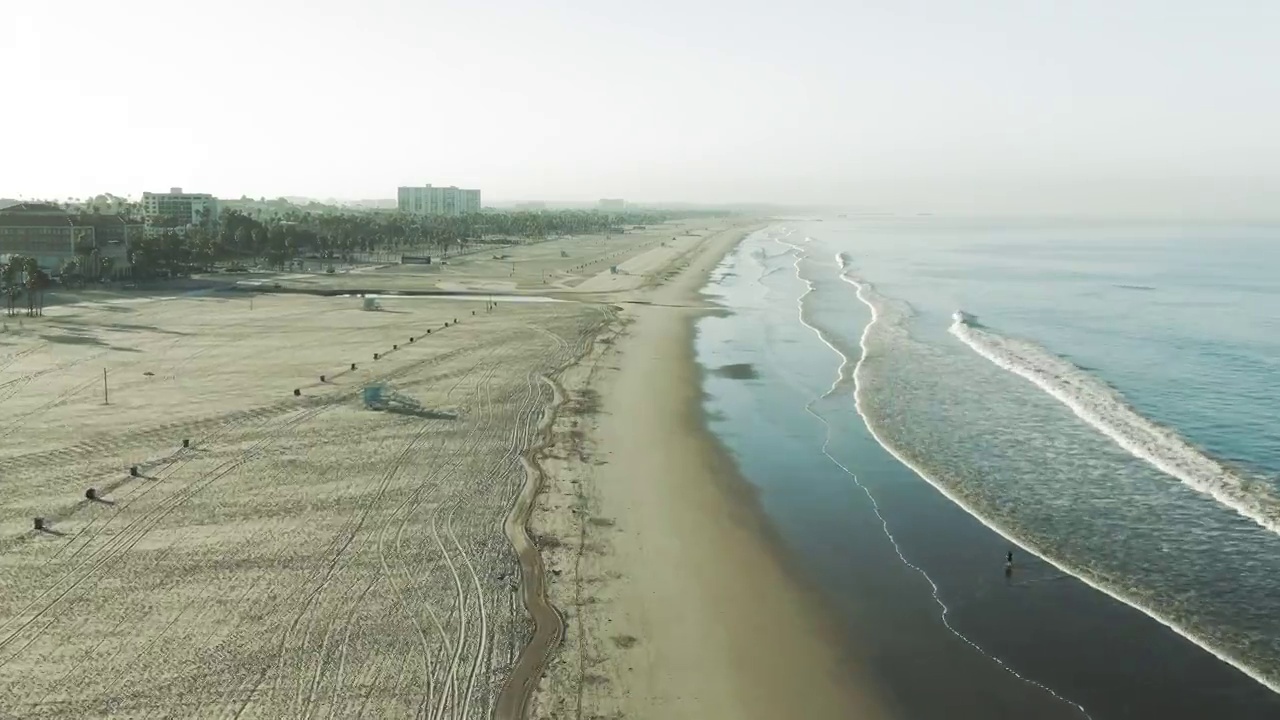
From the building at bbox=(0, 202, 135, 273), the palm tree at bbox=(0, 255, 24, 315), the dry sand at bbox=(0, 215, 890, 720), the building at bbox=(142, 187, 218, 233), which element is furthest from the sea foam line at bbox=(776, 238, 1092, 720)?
the building at bbox=(142, 187, 218, 233)

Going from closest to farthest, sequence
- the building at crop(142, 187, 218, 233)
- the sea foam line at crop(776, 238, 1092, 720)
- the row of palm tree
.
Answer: the sea foam line at crop(776, 238, 1092, 720) < the row of palm tree < the building at crop(142, 187, 218, 233)

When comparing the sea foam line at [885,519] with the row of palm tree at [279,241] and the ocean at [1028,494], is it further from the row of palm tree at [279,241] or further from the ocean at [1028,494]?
the row of palm tree at [279,241]

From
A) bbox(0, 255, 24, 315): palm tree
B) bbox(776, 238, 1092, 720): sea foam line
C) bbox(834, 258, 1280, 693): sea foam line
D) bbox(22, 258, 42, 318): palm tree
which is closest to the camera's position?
bbox(776, 238, 1092, 720): sea foam line

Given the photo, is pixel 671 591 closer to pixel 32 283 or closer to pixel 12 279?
pixel 32 283

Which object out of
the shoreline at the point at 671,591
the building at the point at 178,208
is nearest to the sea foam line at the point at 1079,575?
the shoreline at the point at 671,591

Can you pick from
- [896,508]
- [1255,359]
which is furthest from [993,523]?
[1255,359]

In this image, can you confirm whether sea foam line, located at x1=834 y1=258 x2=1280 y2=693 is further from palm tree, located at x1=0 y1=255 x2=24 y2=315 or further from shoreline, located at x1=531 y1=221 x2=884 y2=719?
palm tree, located at x1=0 y1=255 x2=24 y2=315

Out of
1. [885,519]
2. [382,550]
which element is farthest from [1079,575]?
[382,550]
